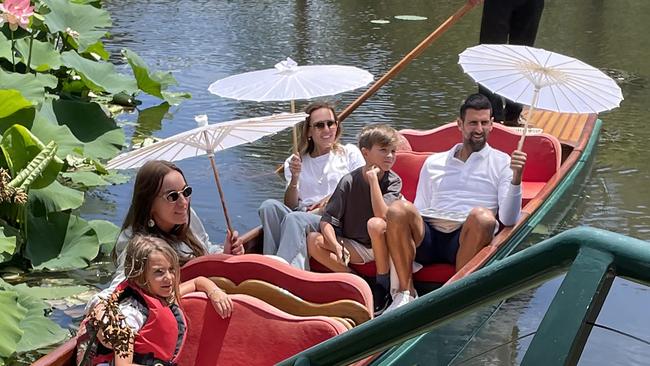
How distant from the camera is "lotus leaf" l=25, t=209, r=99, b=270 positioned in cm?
505

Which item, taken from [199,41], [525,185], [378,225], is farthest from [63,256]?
[199,41]

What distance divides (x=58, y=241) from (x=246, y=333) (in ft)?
7.71

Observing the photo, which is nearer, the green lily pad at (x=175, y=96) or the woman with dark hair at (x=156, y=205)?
the woman with dark hair at (x=156, y=205)

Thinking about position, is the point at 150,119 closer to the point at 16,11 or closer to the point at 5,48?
the point at 5,48

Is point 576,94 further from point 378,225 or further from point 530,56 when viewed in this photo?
point 378,225

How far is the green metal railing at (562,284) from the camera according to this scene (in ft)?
3.63

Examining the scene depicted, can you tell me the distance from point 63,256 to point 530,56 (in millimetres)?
2678

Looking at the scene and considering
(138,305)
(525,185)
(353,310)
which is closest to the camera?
(138,305)

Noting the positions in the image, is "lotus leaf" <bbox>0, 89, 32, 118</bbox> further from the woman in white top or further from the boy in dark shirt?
the boy in dark shirt

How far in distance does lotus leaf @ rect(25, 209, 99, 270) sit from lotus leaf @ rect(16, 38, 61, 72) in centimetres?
188

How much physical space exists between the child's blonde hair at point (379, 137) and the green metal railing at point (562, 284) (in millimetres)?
3014

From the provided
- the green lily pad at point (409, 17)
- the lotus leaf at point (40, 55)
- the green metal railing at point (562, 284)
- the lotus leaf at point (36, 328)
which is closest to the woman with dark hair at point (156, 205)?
the lotus leaf at point (36, 328)

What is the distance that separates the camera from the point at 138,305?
9.56 ft

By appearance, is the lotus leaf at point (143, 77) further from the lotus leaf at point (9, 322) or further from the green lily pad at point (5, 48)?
the lotus leaf at point (9, 322)
